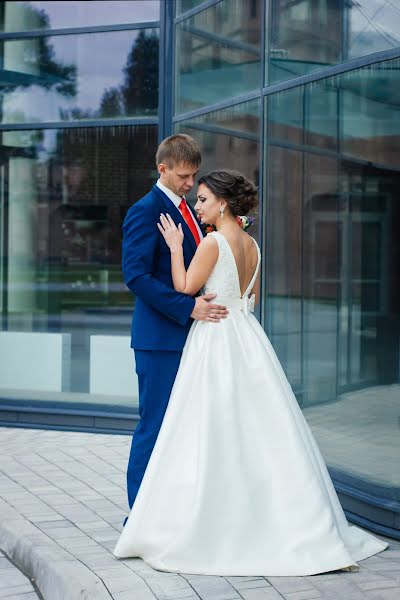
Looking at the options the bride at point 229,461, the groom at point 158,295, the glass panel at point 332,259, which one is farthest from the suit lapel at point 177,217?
the glass panel at point 332,259

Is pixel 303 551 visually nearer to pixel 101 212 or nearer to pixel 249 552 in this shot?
pixel 249 552

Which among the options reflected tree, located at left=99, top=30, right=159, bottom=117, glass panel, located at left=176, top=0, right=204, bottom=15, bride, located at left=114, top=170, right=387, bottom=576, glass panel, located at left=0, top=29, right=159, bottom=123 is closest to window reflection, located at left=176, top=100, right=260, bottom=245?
reflected tree, located at left=99, top=30, right=159, bottom=117

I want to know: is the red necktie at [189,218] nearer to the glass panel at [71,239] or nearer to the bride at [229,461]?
the bride at [229,461]

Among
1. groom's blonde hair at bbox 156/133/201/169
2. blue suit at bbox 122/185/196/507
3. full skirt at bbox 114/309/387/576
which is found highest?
groom's blonde hair at bbox 156/133/201/169

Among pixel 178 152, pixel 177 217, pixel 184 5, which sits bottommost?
pixel 177 217

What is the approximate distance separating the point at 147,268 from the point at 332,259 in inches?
93.7

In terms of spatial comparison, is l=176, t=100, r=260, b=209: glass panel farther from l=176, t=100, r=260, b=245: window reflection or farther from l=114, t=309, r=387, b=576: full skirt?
l=114, t=309, r=387, b=576: full skirt

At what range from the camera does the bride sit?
14.6 ft

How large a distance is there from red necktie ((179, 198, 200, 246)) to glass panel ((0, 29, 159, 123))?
368 centimetres

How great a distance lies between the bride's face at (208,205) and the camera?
4762 mm

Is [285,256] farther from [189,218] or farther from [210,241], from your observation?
[210,241]

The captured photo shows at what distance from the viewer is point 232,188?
4.72 m

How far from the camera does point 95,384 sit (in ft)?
28.9

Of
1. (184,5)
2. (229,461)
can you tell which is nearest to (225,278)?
(229,461)
